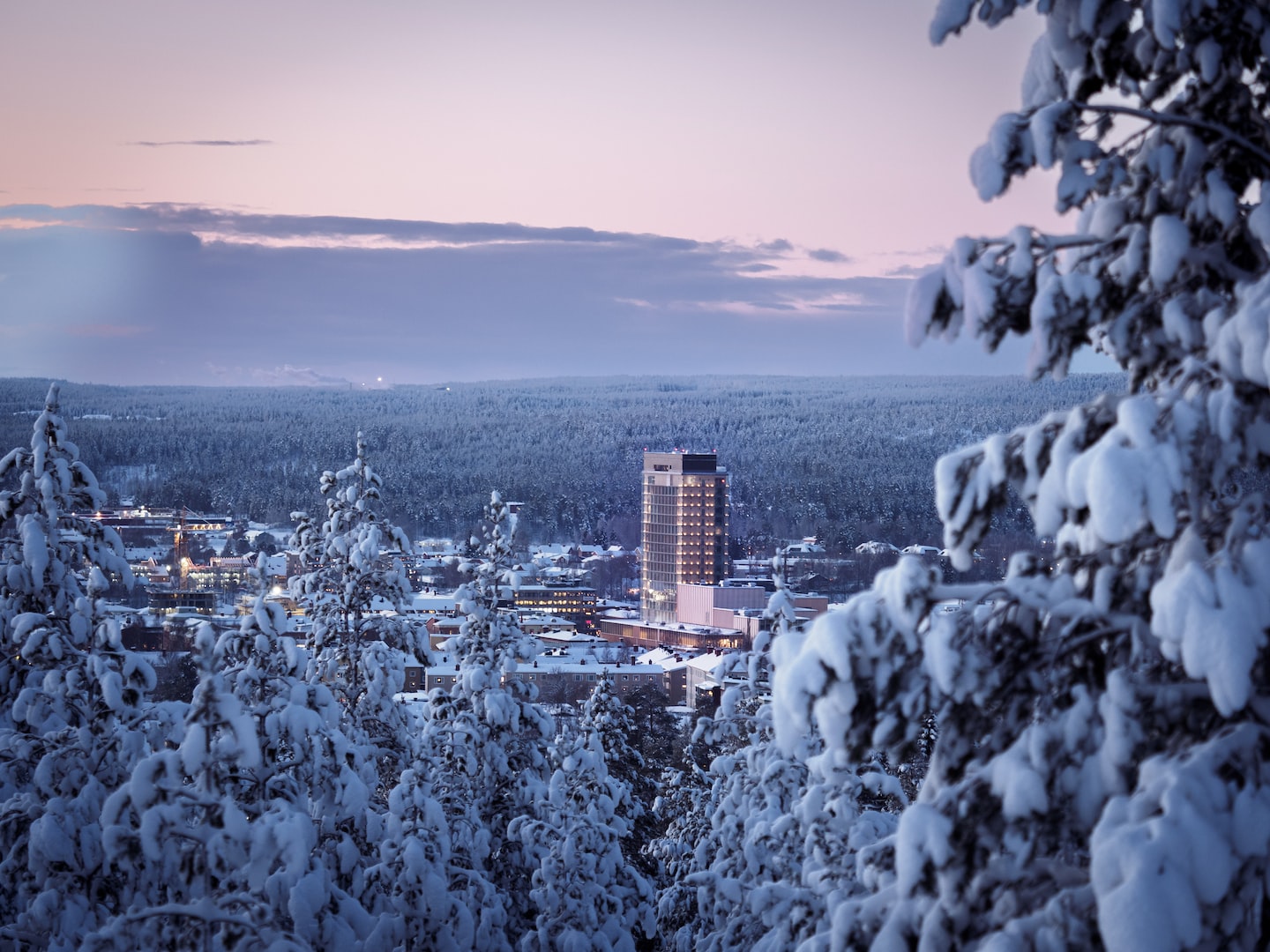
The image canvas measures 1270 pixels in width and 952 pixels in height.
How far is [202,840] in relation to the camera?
777 cm

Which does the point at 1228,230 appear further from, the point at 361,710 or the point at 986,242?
the point at 361,710

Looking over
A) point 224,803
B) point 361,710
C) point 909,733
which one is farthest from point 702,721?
point 909,733

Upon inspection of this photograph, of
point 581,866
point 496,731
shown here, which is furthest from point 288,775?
point 496,731

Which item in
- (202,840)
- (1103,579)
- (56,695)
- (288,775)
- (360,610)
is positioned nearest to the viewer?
(1103,579)

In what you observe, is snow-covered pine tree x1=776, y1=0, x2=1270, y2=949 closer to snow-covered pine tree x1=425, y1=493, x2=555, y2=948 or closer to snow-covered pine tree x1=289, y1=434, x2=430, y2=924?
snow-covered pine tree x1=289, y1=434, x2=430, y2=924

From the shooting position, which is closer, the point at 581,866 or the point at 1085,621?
the point at 1085,621

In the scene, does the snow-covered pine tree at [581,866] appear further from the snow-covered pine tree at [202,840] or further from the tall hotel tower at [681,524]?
the tall hotel tower at [681,524]

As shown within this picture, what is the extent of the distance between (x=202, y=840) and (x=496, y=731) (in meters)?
10.3

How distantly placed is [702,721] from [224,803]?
28.2ft

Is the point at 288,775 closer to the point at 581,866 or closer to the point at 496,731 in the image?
the point at 581,866

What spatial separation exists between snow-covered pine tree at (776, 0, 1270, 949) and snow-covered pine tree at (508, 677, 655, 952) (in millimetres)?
11632

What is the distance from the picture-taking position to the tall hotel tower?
124m

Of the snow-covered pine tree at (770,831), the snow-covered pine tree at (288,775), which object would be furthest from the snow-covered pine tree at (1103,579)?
the snow-covered pine tree at (770,831)

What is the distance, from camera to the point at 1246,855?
4168 millimetres
